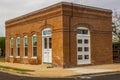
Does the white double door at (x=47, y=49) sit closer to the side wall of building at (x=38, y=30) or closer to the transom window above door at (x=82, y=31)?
the side wall of building at (x=38, y=30)

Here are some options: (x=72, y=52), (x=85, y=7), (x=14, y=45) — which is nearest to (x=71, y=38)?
(x=72, y=52)

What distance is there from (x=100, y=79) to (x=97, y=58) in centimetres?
1026

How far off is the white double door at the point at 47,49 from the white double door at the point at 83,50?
2.71m

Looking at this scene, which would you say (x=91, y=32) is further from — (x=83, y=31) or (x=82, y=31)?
(x=82, y=31)

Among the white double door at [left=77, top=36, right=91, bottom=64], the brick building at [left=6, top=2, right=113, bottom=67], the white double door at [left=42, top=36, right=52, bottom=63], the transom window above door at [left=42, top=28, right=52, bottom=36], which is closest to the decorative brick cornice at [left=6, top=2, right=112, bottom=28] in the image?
the brick building at [left=6, top=2, right=113, bottom=67]

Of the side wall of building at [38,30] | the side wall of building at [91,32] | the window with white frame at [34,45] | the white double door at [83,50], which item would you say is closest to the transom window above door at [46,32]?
the side wall of building at [38,30]

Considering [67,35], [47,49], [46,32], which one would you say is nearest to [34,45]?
[47,49]

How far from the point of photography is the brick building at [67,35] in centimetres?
2378

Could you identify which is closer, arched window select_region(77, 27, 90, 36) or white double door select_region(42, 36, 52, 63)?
arched window select_region(77, 27, 90, 36)

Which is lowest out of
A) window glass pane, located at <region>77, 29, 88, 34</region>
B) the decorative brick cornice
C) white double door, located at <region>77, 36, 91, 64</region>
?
white double door, located at <region>77, 36, 91, 64</region>

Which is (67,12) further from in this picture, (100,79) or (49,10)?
(100,79)

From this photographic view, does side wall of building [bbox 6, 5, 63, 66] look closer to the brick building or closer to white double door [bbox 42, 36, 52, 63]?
the brick building

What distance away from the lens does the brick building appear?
78.0 feet

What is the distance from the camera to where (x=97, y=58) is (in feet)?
85.7
